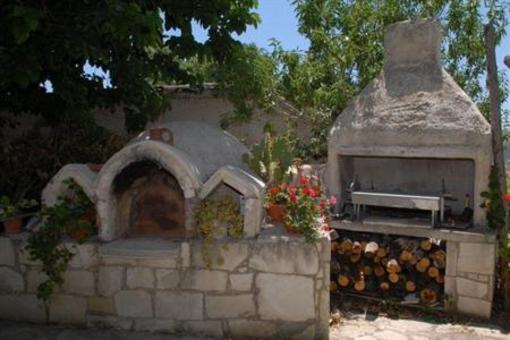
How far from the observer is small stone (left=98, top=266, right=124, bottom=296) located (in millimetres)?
4672

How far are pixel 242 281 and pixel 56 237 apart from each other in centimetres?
207

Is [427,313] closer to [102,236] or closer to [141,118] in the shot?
[102,236]

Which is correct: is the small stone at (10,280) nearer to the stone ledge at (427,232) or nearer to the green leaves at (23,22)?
the green leaves at (23,22)

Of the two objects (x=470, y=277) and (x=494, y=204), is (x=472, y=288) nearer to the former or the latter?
(x=470, y=277)

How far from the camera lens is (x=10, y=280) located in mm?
Answer: 4945

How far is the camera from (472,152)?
5465 mm

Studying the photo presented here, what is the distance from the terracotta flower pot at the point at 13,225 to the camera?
5000mm

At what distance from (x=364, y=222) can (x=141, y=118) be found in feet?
13.0

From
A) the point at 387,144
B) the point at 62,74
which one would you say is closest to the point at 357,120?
the point at 387,144

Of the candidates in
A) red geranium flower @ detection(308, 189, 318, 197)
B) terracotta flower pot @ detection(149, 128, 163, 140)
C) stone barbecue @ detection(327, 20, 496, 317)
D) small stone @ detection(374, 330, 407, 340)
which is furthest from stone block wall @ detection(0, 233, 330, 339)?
stone barbecue @ detection(327, 20, 496, 317)

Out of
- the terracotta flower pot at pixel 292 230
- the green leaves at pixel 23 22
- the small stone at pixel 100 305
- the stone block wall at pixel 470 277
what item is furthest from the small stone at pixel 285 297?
the green leaves at pixel 23 22

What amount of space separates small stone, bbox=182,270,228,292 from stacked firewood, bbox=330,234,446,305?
6.89ft

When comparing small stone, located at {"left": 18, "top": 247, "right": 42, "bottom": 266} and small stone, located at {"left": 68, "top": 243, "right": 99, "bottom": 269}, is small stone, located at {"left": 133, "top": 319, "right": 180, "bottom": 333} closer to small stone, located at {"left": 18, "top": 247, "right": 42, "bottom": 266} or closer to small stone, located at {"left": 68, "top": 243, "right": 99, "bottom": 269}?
small stone, located at {"left": 68, "top": 243, "right": 99, "bottom": 269}

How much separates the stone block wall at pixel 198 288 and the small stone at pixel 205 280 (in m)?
0.01
